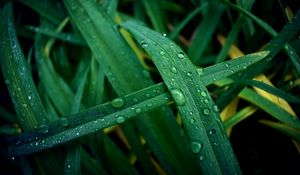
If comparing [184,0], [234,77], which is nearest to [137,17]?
[184,0]

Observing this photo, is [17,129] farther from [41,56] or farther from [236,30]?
[236,30]

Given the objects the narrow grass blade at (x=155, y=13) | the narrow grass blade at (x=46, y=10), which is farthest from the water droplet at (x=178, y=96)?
the narrow grass blade at (x=46, y=10)

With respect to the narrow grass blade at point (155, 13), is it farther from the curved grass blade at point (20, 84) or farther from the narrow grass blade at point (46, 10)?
the curved grass blade at point (20, 84)

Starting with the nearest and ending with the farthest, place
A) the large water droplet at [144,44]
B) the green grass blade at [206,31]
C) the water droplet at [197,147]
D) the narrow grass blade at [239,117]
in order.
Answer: the water droplet at [197,147] < the large water droplet at [144,44] < the narrow grass blade at [239,117] < the green grass blade at [206,31]

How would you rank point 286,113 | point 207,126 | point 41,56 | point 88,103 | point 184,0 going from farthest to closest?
point 184,0
point 41,56
point 88,103
point 286,113
point 207,126

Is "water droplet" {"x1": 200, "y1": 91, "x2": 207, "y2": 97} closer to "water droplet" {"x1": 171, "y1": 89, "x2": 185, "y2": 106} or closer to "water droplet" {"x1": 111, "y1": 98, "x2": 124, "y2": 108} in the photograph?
"water droplet" {"x1": 171, "y1": 89, "x2": 185, "y2": 106}

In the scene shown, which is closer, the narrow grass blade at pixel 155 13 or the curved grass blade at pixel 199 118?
the curved grass blade at pixel 199 118
